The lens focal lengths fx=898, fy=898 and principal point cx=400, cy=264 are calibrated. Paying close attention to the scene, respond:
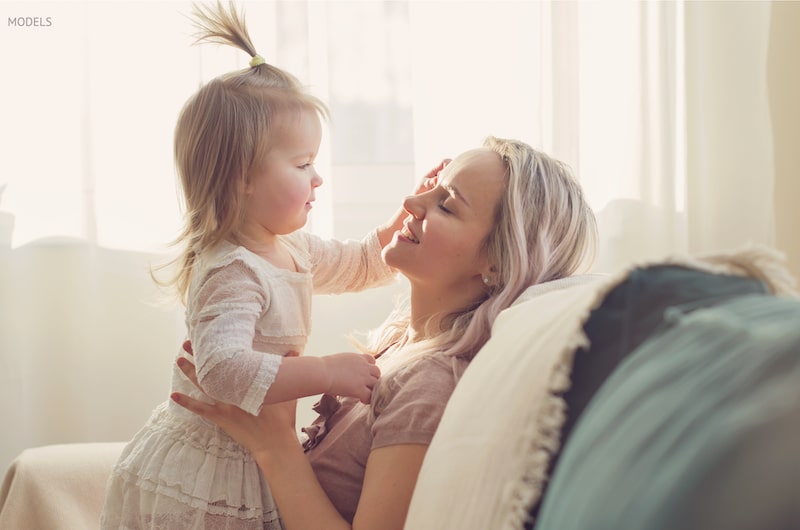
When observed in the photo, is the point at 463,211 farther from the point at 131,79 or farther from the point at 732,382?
the point at 131,79

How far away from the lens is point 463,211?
147 cm

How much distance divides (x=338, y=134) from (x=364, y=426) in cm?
130

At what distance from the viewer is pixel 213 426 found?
143 cm

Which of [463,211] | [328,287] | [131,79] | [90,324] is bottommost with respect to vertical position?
[90,324]

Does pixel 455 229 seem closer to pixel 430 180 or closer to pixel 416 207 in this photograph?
pixel 416 207

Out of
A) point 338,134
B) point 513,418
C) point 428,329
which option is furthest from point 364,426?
point 338,134

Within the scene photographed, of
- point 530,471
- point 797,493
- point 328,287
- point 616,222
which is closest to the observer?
point 797,493

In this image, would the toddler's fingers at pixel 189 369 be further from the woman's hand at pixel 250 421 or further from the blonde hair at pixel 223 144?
the blonde hair at pixel 223 144

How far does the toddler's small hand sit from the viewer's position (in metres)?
1.32

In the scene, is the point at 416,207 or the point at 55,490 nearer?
the point at 416,207

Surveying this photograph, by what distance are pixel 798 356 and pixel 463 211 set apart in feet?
3.00

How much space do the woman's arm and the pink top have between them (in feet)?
0.10

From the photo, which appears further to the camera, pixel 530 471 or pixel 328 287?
pixel 328 287

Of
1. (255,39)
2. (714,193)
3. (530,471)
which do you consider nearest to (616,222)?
(714,193)
